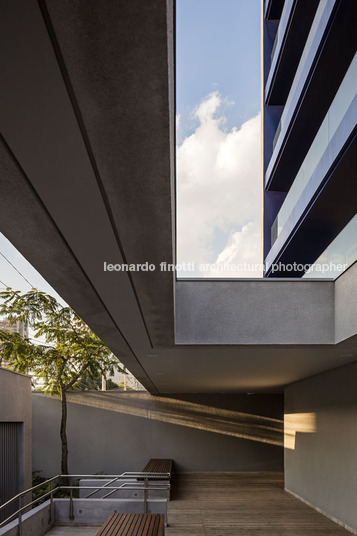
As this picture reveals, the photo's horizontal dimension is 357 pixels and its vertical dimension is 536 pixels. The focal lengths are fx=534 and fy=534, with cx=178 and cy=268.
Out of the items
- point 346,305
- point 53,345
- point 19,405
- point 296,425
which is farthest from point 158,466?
point 346,305

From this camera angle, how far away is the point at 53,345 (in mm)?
14438

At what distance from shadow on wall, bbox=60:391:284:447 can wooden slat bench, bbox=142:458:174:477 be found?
1.44 metres

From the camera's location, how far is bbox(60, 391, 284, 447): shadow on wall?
1602 cm

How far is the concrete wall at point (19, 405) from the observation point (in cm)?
949

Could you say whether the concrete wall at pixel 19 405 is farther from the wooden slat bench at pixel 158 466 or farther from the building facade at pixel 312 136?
the building facade at pixel 312 136

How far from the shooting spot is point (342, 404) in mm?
8594

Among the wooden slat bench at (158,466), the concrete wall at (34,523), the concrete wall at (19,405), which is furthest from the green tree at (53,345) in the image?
the concrete wall at (34,523)

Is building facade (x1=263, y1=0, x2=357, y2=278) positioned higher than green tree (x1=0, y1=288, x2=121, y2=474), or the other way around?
building facade (x1=263, y1=0, x2=357, y2=278)

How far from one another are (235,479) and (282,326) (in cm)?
1081

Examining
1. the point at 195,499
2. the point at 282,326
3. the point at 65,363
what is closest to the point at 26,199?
the point at 282,326

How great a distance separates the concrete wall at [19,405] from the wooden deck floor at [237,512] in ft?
5.79

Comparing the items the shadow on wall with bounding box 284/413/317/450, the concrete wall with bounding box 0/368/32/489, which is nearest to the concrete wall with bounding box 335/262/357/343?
the shadow on wall with bounding box 284/413/317/450

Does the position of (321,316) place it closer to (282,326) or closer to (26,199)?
(282,326)

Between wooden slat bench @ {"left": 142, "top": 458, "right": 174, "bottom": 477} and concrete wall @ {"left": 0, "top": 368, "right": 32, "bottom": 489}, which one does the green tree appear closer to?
wooden slat bench @ {"left": 142, "top": 458, "right": 174, "bottom": 477}
